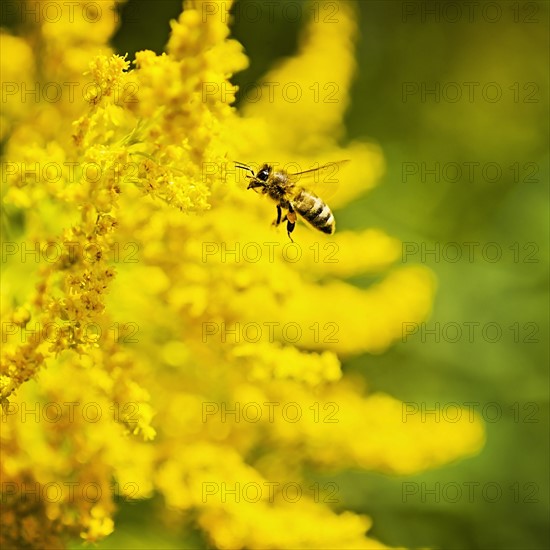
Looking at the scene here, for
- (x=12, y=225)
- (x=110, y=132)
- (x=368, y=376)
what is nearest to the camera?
(x=110, y=132)

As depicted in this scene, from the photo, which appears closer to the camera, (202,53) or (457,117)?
(202,53)

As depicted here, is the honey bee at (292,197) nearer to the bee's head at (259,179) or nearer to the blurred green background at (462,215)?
the bee's head at (259,179)

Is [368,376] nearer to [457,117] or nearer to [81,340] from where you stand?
[457,117]

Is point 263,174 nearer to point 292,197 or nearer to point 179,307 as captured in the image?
point 292,197

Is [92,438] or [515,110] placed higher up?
[515,110]

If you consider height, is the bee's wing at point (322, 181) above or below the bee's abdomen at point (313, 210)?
above

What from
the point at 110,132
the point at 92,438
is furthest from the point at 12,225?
the point at 92,438

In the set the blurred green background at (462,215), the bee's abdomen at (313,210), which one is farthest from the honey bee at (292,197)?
the blurred green background at (462,215)
